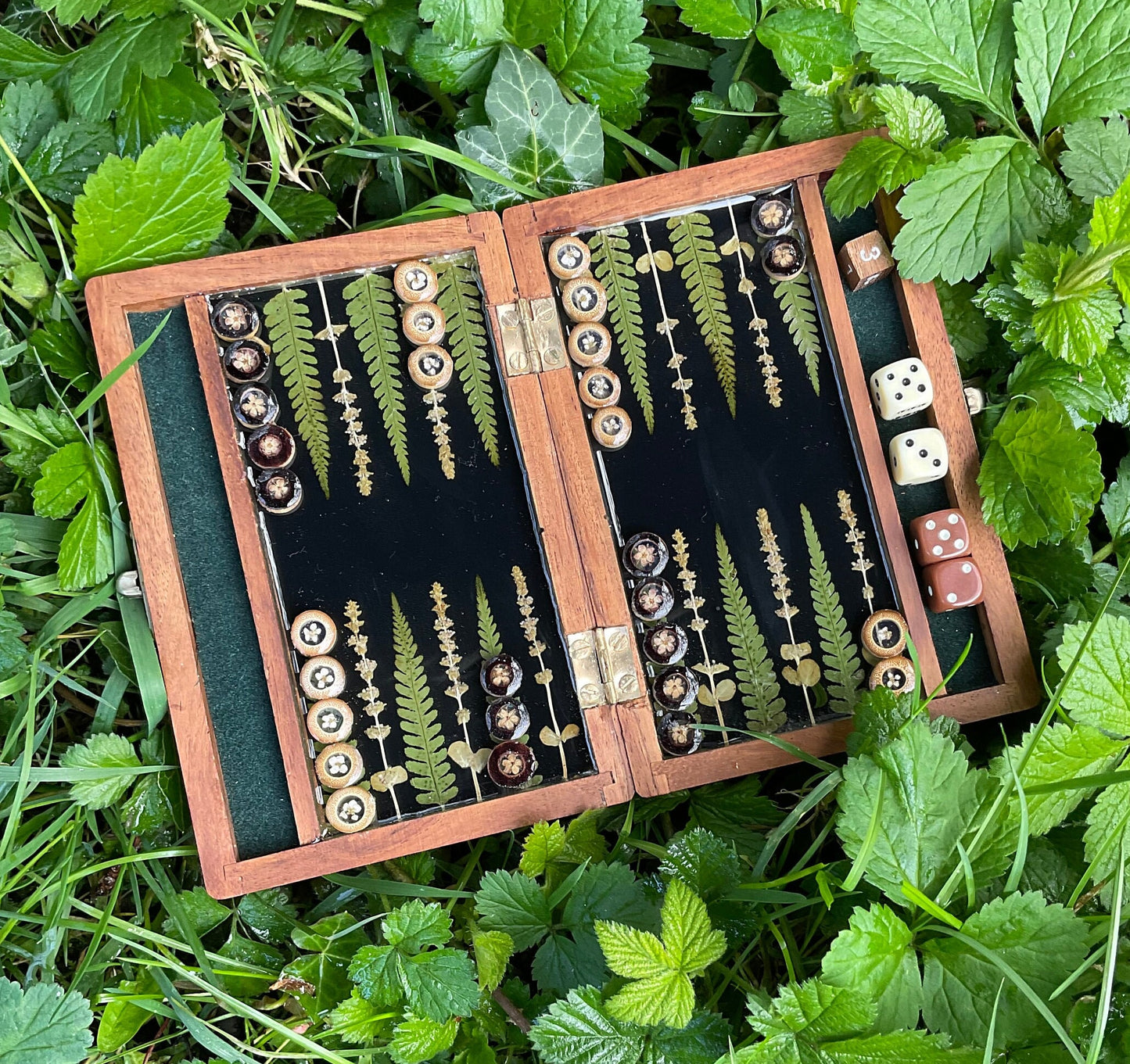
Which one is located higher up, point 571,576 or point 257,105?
point 257,105

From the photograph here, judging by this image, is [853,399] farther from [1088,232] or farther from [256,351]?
[256,351]

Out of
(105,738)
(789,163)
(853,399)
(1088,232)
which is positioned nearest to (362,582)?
(105,738)

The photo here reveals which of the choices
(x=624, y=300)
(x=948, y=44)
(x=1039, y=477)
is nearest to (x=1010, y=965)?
(x=1039, y=477)

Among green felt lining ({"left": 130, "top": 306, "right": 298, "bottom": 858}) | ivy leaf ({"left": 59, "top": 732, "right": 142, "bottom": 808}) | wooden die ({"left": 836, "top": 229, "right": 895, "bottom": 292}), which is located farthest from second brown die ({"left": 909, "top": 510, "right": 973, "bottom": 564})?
ivy leaf ({"left": 59, "top": 732, "right": 142, "bottom": 808})

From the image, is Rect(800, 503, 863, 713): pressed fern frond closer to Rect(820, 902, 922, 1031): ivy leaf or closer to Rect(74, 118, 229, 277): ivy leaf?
Rect(820, 902, 922, 1031): ivy leaf

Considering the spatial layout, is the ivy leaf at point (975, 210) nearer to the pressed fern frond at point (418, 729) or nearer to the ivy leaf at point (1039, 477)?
the ivy leaf at point (1039, 477)

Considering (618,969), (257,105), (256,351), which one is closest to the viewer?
(618,969)
